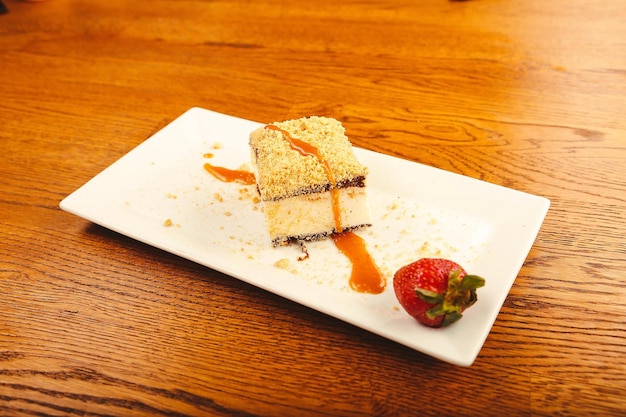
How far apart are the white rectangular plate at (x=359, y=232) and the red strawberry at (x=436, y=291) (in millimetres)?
46

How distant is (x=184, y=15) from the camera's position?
9.56 feet

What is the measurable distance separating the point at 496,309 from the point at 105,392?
0.84m

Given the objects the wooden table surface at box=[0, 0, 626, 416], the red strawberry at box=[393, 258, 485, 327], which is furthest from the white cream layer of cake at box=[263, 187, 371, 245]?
the red strawberry at box=[393, 258, 485, 327]

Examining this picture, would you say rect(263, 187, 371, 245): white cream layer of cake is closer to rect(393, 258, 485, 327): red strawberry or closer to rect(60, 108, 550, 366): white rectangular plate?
rect(60, 108, 550, 366): white rectangular plate

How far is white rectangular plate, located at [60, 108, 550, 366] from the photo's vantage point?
123cm

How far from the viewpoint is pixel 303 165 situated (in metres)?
1.49

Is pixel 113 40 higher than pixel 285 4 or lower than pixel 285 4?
lower

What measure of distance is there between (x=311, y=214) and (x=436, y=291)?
487 mm

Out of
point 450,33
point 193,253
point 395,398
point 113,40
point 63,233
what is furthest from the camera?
point 113,40

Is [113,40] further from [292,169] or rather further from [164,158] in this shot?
[292,169]

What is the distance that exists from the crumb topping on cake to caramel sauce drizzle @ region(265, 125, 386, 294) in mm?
11

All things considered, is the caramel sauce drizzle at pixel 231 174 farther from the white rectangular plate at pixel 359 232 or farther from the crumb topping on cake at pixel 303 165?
the crumb topping on cake at pixel 303 165

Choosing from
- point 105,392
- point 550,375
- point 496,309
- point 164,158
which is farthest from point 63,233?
point 550,375

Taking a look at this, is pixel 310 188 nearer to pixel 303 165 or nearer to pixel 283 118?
pixel 303 165
